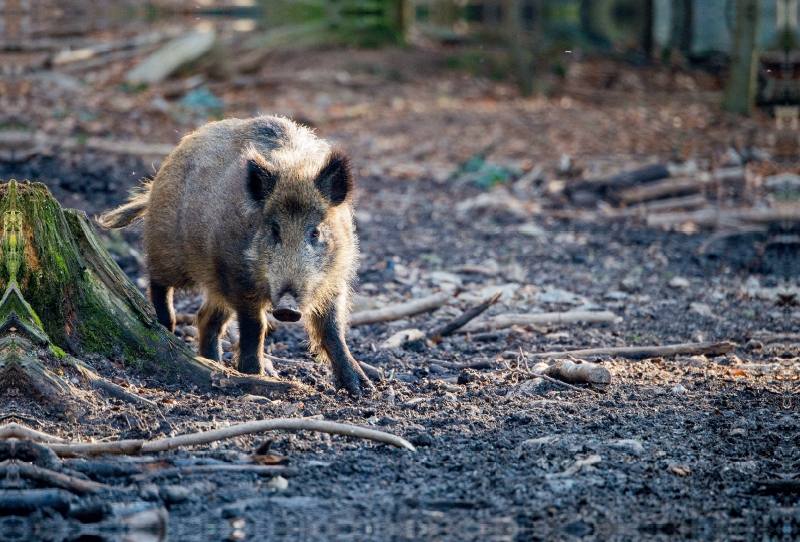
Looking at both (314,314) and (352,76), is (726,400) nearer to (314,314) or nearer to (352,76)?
(314,314)

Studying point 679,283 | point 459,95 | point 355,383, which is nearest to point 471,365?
point 355,383

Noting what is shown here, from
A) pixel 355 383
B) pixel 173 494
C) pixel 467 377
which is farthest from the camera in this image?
pixel 467 377

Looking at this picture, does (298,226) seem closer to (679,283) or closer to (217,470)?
(217,470)

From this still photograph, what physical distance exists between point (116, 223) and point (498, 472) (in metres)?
3.80

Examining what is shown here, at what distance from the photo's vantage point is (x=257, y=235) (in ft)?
16.4

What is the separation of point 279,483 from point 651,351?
2958mm

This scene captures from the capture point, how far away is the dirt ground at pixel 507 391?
3.40 m

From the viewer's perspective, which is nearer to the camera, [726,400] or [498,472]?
[498,472]

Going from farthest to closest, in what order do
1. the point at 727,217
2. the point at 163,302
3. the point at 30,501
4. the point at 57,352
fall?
the point at 727,217 → the point at 163,302 → the point at 57,352 → the point at 30,501

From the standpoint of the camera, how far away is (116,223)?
20.7 ft

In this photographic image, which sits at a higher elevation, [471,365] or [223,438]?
[223,438]

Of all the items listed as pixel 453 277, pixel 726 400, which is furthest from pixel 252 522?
pixel 453 277

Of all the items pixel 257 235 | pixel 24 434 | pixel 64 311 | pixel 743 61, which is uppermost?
pixel 743 61

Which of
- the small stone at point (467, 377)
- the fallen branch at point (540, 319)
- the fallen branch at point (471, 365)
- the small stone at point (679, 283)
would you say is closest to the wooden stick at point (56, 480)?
the small stone at point (467, 377)
